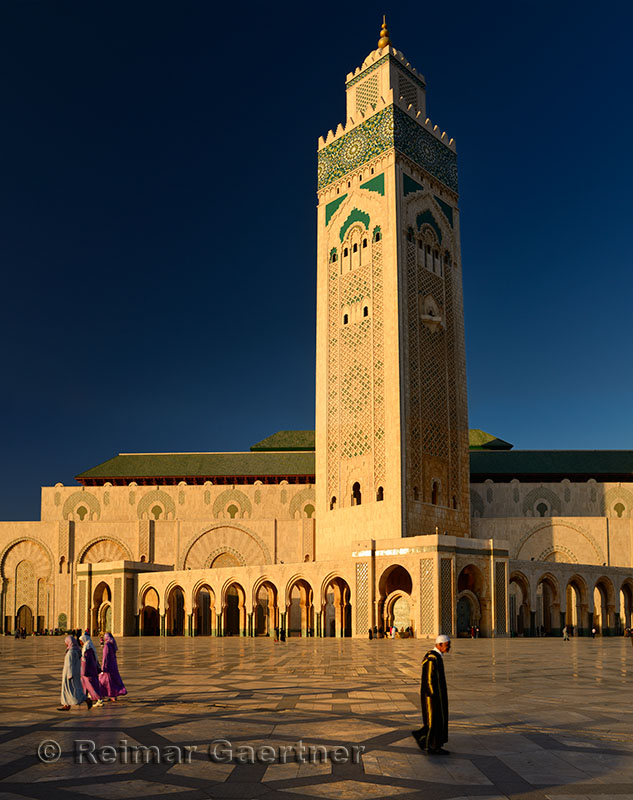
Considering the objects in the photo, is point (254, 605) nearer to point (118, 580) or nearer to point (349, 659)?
point (118, 580)

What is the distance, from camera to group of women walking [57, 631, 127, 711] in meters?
9.89

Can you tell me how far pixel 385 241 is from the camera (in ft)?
120

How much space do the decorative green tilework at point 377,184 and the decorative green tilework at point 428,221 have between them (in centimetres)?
216

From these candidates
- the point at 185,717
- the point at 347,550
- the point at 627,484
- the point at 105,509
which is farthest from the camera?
the point at 105,509

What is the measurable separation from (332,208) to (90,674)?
3308 centimetres

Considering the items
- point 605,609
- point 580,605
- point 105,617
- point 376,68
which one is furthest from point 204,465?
point 376,68

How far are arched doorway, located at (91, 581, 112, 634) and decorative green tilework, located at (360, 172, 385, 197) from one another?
24.0 m

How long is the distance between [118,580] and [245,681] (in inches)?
1162

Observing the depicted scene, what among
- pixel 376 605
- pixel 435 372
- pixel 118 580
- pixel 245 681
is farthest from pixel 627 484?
pixel 245 681

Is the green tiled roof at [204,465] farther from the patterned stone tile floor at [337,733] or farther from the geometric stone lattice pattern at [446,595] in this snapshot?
the patterned stone tile floor at [337,733]

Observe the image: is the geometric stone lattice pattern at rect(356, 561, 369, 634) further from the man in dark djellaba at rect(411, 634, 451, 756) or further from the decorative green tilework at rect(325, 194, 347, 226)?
the man in dark djellaba at rect(411, 634, 451, 756)

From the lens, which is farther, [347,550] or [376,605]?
[347,550]

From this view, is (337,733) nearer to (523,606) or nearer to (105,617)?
(523,606)

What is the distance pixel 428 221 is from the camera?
38844mm
